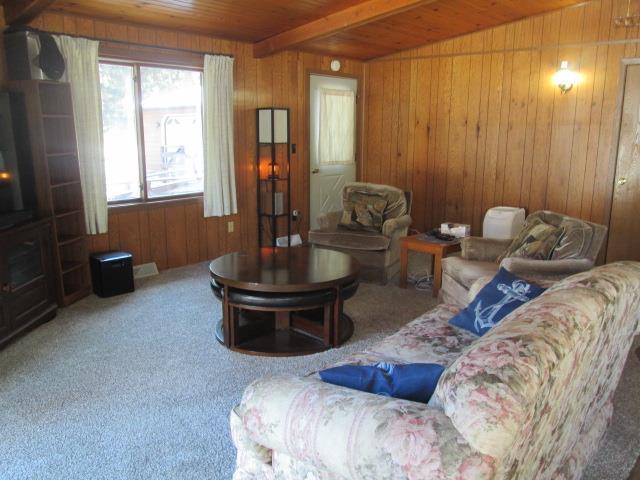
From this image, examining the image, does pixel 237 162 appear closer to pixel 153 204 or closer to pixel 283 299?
pixel 153 204

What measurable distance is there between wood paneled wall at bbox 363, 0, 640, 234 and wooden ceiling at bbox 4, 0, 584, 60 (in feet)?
0.88

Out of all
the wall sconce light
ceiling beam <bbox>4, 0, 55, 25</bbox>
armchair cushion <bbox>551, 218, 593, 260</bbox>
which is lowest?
armchair cushion <bbox>551, 218, 593, 260</bbox>

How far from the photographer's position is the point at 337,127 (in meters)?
6.74

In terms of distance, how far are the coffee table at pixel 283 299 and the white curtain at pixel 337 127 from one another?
10.1 feet

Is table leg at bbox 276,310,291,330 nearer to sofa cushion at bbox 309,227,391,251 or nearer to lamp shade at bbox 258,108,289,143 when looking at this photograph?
sofa cushion at bbox 309,227,391,251

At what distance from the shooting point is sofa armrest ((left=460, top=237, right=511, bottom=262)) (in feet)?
12.9

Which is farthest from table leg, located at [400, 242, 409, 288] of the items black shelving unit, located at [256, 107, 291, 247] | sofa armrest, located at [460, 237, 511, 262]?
black shelving unit, located at [256, 107, 291, 247]

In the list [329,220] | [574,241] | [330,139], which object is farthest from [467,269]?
[330,139]

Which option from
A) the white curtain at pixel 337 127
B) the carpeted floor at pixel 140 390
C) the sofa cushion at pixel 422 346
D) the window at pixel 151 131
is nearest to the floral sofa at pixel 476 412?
the sofa cushion at pixel 422 346

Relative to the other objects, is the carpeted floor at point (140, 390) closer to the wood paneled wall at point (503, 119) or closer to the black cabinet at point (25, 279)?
the black cabinet at point (25, 279)

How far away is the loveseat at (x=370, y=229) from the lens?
479cm

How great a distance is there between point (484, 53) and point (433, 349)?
4600 millimetres

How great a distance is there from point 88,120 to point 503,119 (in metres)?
4.23

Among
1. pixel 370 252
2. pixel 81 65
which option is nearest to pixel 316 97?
pixel 370 252
